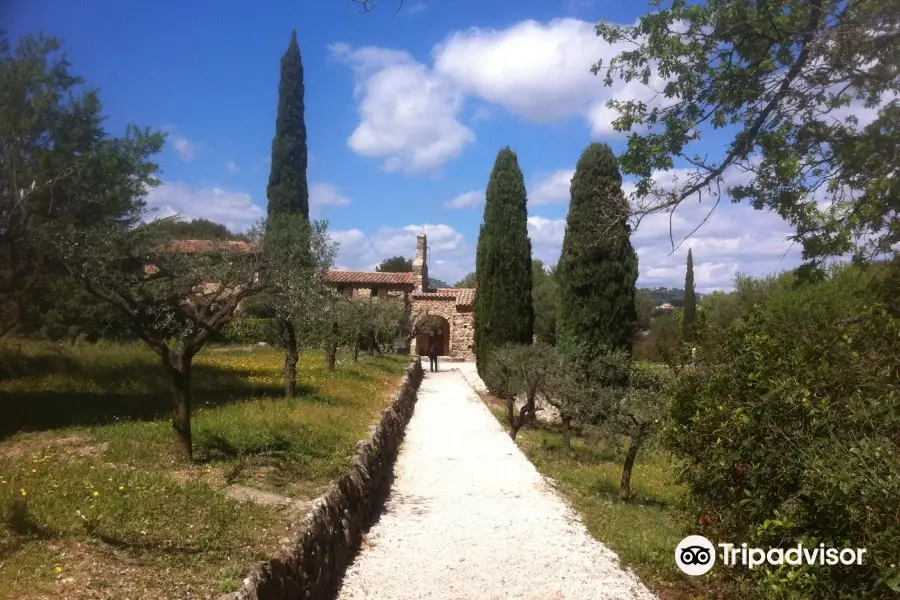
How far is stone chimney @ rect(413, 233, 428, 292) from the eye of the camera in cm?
3834

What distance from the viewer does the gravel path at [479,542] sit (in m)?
6.07

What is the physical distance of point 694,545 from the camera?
471 cm

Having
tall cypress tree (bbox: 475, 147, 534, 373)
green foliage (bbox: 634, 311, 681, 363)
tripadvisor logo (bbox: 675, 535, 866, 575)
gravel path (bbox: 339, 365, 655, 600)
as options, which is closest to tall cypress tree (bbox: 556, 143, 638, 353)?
tall cypress tree (bbox: 475, 147, 534, 373)

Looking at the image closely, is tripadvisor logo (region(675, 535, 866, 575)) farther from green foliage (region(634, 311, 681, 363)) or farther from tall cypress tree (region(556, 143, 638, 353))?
green foliage (region(634, 311, 681, 363))

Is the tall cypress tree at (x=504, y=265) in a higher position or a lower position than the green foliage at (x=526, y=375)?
higher

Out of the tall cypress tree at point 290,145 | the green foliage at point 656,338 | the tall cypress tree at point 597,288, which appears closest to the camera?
the tall cypress tree at point 597,288

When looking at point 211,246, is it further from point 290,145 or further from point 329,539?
point 290,145

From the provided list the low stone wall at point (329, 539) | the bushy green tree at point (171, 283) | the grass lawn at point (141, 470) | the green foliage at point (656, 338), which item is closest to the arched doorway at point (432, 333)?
the green foliage at point (656, 338)

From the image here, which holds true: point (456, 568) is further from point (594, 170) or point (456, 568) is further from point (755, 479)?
point (594, 170)

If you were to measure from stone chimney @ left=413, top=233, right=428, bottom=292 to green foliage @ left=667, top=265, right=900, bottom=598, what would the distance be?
33578 millimetres

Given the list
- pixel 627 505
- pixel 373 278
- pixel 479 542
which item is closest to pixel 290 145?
pixel 373 278

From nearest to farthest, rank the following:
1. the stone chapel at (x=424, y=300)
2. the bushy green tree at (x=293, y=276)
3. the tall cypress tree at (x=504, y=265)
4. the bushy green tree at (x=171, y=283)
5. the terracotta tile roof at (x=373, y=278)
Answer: the bushy green tree at (x=171, y=283)
the bushy green tree at (x=293, y=276)
the tall cypress tree at (x=504, y=265)
the stone chapel at (x=424, y=300)
the terracotta tile roof at (x=373, y=278)

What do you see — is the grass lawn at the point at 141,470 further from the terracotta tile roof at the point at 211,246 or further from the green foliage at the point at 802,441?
the green foliage at the point at 802,441

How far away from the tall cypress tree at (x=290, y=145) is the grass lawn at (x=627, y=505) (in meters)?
19.8
